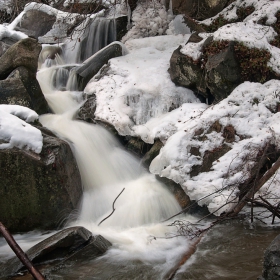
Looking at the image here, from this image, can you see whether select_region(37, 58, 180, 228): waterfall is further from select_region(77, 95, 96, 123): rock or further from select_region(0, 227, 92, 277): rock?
Result: select_region(0, 227, 92, 277): rock

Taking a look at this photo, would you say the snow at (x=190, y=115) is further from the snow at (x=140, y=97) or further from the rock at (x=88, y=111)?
the rock at (x=88, y=111)

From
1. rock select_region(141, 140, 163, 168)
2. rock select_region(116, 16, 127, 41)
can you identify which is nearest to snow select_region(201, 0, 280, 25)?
rock select_region(116, 16, 127, 41)

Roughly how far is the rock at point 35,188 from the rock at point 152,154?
1726 millimetres

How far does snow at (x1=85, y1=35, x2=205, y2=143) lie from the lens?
6.90 meters

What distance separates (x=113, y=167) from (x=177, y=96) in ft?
7.45

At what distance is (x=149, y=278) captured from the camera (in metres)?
3.63

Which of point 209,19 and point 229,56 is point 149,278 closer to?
point 229,56

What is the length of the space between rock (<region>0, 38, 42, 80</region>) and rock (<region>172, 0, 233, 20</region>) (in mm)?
4759

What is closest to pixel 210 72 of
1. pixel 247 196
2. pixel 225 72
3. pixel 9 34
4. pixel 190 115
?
pixel 225 72

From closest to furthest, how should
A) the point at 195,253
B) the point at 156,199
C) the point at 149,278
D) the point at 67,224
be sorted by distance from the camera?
the point at 149,278
the point at 195,253
the point at 67,224
the point at 156,199

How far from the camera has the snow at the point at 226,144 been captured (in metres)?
5.27

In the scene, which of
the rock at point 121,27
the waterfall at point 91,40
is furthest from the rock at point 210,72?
the rock at point 121,27

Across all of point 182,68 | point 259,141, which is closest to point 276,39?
point 182,68

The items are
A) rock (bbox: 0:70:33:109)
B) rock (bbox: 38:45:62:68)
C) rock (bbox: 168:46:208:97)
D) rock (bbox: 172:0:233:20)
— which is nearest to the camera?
rock (bbox: 0:70:33:109)
